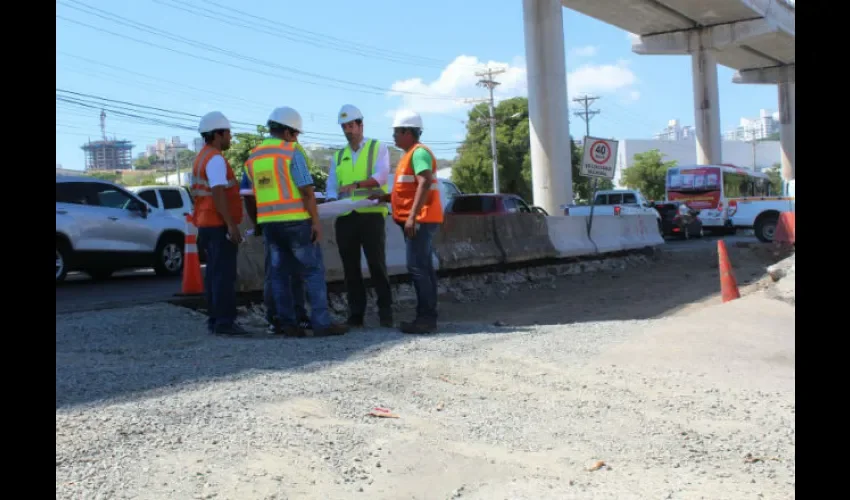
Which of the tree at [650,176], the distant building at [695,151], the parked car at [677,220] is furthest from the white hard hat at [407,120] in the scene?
the distant building at [695,151]

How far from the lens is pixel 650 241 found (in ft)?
66.7

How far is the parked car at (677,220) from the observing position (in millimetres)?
32938

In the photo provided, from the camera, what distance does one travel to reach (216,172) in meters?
6.91

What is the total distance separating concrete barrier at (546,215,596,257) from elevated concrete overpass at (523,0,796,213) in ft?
33.8

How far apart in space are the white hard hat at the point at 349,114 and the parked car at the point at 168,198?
11.3m

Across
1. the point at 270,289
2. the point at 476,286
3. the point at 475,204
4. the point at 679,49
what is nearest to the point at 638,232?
the point at 475,204

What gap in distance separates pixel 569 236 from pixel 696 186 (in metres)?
26.6

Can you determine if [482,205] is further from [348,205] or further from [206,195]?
[206,195]

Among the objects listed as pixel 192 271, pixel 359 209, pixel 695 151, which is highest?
pixel 695 151

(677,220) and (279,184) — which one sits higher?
(677,220)

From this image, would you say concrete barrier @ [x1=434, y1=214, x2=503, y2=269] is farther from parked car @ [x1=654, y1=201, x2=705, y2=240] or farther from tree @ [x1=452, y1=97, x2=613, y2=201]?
tree @ [x1=452, y1=97, x2=613, y2=201]

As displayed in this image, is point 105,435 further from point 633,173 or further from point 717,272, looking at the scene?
point 633,173

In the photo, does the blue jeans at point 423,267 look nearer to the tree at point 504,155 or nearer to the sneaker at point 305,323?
the sneaker at point 305,323

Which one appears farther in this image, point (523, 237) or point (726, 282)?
point (523, 237)
